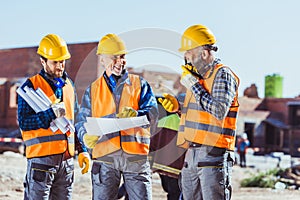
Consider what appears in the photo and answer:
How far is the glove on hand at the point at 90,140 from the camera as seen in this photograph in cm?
463

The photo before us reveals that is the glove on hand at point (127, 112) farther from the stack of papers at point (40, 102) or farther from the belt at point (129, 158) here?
the stack of papers at point (40, 102)

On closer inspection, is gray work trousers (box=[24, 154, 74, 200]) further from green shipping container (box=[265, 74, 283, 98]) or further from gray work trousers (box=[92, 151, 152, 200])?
green shipping container (box=[265, 74, 283, 98])

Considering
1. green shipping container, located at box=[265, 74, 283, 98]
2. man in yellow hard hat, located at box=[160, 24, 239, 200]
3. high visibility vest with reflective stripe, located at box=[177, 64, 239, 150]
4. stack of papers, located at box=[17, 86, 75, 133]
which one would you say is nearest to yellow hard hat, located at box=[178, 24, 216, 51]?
man in yellow hard hat, located at box=[160, 24, 239, 200]

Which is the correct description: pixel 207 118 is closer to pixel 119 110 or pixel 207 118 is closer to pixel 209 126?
pixel 209 126

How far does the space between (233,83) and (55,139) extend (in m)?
1.67

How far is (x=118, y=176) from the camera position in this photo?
462 cm

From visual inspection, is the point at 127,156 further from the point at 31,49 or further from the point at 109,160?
the point at 31,49

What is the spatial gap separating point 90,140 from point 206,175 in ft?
3.57

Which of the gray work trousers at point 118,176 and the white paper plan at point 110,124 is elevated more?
the white paper plan at point 110,124

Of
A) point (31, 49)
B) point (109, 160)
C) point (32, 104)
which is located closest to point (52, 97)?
point (32, 104)

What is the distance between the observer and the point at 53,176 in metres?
4.68

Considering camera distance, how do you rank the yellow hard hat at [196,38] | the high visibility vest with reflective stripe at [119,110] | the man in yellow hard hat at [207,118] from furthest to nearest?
the high visibility vest with reflective stripe at [119,110] < the yellow hard hat at [196,38] < the man in yellow hard hat at [207,118]

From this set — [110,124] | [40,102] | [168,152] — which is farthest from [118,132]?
[168,152]

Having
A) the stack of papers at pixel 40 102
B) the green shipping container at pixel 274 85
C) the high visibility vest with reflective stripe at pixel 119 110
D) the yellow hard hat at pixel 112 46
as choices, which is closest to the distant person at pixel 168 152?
the high visibility vest with reflective stripe at pixel 119 110
